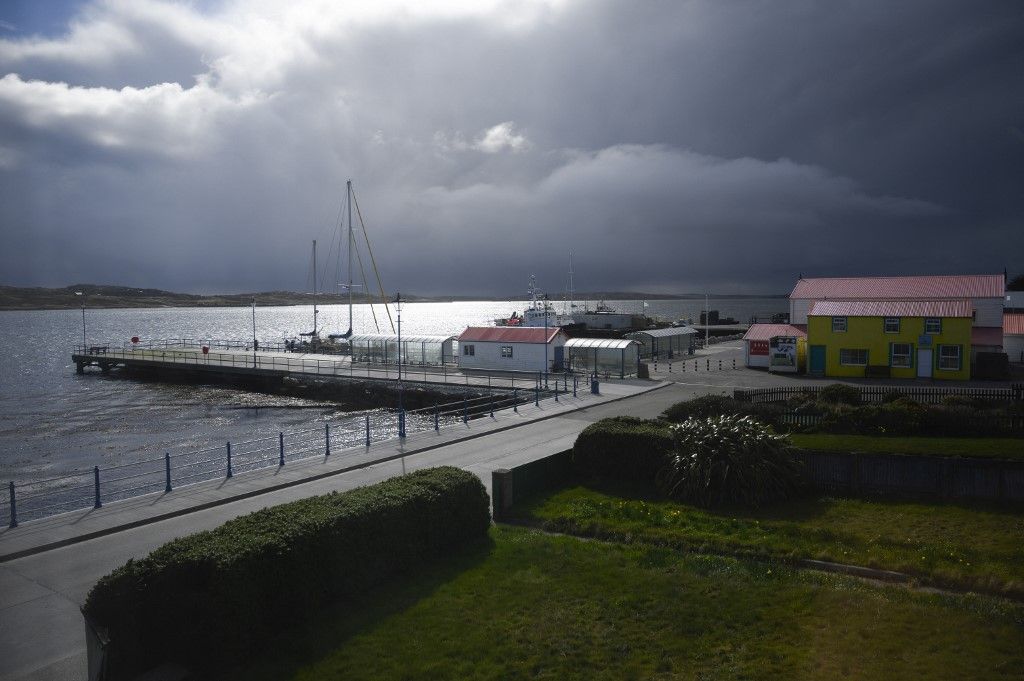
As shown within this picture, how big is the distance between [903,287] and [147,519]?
58.0 metres

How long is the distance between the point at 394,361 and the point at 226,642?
163ft

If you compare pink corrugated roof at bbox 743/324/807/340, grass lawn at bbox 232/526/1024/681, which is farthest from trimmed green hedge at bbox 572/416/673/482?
pink corrugated roof at bbox 743/324/807/340

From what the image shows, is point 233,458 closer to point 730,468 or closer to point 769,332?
point 730,468

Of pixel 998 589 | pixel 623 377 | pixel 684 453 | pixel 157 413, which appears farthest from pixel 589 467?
pixel 157 413

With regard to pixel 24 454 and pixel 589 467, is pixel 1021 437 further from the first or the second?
pixel 24 454

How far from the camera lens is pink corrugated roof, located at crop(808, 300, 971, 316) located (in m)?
43.4

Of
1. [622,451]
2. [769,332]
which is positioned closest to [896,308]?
[769,332]

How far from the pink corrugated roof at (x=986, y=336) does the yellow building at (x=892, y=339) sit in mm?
4062

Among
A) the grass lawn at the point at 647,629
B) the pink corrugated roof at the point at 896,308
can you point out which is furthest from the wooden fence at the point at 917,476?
the pink corrugated roof at the point at 896,308

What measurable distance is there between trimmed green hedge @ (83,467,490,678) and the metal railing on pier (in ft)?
27.4

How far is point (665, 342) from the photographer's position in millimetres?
61750

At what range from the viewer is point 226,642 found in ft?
30.3

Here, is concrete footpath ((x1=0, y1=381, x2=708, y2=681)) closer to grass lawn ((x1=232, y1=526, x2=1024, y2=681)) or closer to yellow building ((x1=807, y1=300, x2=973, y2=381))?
grass lawn ((x1=232, y1=526, x2=1024, y2=681))

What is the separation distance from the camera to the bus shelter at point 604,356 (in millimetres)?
46125
